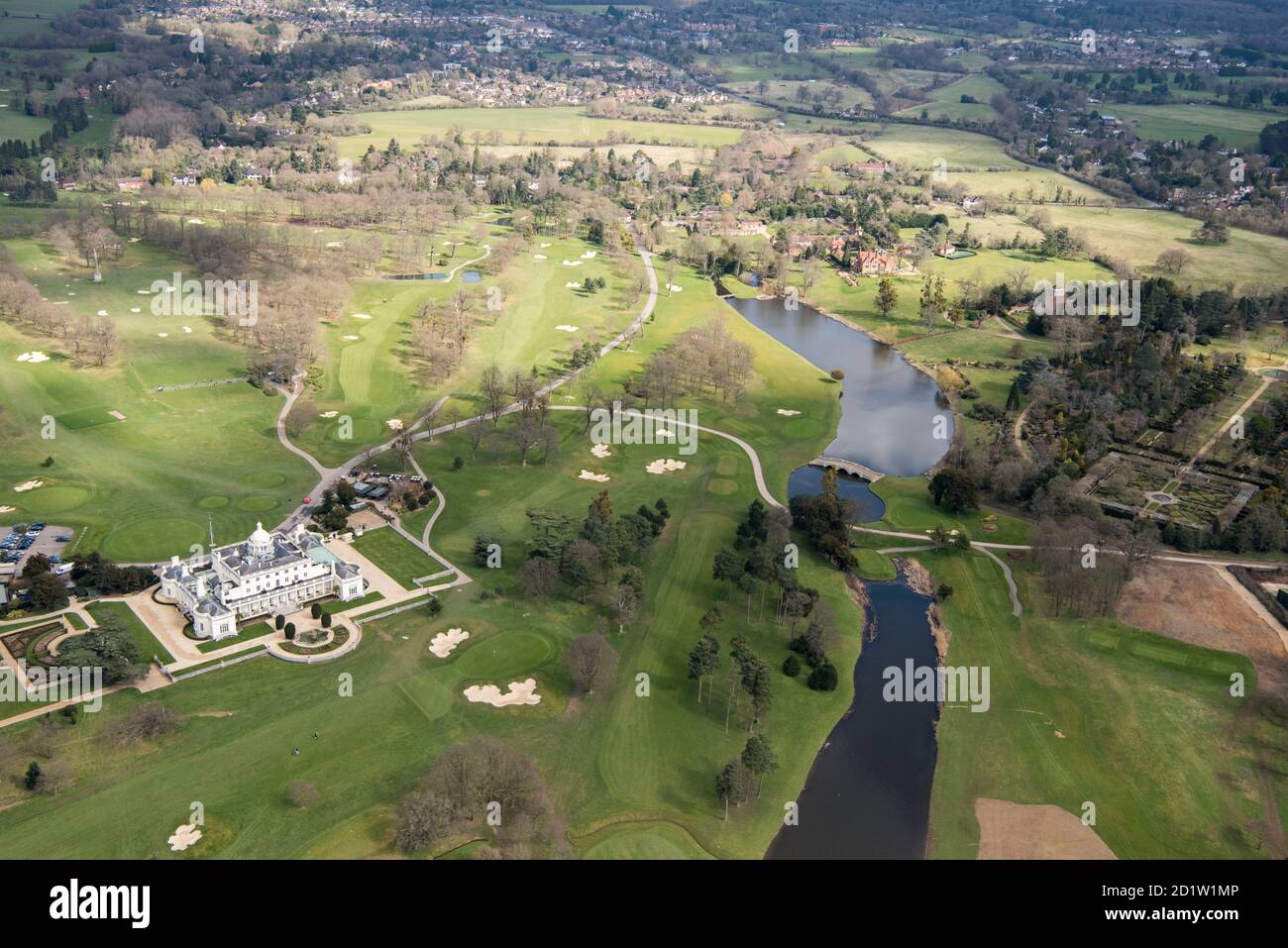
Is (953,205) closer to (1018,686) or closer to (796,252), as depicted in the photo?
(796,252)

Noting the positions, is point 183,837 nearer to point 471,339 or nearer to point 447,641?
point 447,641

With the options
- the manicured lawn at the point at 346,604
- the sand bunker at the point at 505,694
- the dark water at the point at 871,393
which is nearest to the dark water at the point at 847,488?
the dark water at the point at 871,393

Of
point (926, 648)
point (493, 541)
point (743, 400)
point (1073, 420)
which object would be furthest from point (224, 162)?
point (926, 648)

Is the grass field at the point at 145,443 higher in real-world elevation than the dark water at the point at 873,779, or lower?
higher

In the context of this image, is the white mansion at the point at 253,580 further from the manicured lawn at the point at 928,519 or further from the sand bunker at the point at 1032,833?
the manicured lawn at the point at 928,519

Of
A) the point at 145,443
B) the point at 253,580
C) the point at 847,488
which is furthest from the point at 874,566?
the point at 145,443
